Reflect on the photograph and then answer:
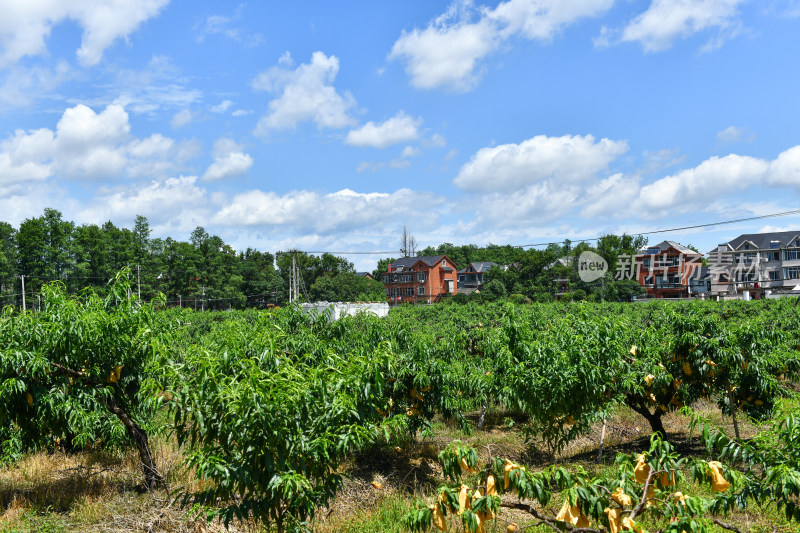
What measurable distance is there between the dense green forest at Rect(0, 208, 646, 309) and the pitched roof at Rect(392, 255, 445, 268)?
5060 millimetres

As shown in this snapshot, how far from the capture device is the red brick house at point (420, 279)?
3196 inches

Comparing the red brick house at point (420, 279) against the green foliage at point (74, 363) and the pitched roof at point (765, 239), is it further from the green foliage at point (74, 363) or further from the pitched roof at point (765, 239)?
the green foliage at point (74, 363)

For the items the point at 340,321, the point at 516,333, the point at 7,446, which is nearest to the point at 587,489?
the point at 516,333

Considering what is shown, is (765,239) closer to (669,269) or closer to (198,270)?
(669,269)

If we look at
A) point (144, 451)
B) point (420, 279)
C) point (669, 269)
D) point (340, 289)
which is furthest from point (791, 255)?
point (144, 451)

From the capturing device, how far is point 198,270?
222 feet

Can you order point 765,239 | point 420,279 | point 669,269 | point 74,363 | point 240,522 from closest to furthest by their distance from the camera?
1. point 240,522
2. point 74,363
3. point 765,239
4. point 669,269
5. point 420,279

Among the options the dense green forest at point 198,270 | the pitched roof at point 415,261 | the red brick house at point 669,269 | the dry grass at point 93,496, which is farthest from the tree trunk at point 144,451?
the red brick house at point 669,269

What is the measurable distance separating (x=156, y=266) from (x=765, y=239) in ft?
246

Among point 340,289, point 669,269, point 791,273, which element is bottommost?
point 791,273

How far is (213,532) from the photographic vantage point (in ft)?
23.2

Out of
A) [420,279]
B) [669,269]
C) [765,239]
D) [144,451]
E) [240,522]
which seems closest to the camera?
[240,522]

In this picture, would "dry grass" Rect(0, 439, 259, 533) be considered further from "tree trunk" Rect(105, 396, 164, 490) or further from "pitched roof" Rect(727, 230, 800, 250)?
"pitched roof" Rect(727, 230, 800, 250)

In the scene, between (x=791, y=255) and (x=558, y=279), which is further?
(x=558, y=279)
